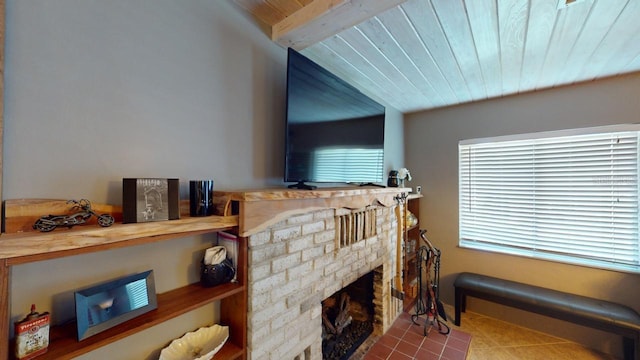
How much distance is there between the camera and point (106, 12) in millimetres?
903

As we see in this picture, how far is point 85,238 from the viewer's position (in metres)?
0.70

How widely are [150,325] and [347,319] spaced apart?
1720mm

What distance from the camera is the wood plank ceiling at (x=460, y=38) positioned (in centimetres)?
127

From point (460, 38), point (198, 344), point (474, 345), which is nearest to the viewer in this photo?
point (198, 344)

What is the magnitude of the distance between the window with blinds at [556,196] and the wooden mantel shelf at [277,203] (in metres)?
1.95

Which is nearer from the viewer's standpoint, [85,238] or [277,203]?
[85,238]

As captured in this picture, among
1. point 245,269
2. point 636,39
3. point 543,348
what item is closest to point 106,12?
point 245,269

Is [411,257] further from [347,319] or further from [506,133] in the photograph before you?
[506,133]

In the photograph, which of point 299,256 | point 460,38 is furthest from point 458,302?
point 460,38

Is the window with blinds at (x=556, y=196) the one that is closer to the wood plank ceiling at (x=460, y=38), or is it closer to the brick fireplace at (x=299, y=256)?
the wood plank ceiling at (x=460, y=38)

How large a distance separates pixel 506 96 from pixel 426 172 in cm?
116

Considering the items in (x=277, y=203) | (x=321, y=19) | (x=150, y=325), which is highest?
(x=321, y=19)

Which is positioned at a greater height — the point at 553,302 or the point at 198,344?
the point at 198,344

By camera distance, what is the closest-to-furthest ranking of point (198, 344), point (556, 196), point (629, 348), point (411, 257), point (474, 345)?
point (198, 344), point (629, 348), point (474, 345), point (556, 196), point (411, 257)
